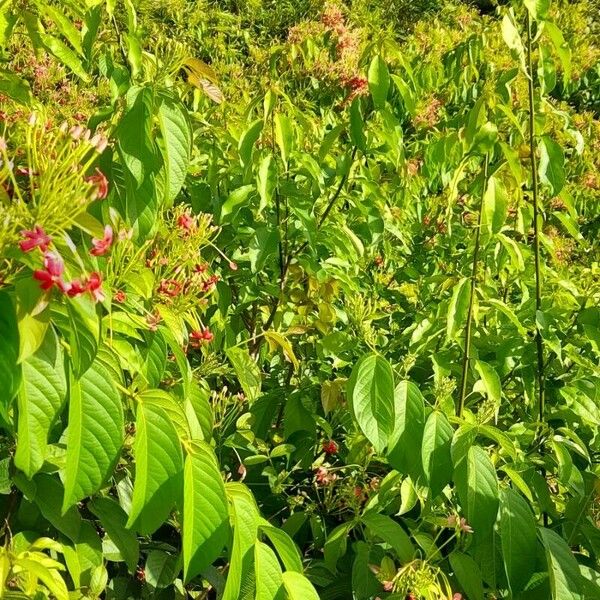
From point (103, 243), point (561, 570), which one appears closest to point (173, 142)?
point (103, 243)

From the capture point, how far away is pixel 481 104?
54.3 inches

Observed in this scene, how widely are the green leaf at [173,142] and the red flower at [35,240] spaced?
384 millimetres

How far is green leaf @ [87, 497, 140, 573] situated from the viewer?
3.76 feet

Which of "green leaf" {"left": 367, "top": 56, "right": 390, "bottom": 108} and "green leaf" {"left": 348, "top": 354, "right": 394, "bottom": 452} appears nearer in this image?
"green leaf" {"left": 348, "top": 354, "right": 394, "bottom": 452}

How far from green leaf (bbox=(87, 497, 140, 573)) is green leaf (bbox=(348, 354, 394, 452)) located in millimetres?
406

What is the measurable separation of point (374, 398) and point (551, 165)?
2.01 feet

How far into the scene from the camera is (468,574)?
127 centimetres

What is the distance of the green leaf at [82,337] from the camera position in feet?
2.12

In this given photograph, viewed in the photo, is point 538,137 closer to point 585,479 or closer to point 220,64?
point 585,479

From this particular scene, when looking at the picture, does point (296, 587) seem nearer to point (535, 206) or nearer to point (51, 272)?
point (51, 272)

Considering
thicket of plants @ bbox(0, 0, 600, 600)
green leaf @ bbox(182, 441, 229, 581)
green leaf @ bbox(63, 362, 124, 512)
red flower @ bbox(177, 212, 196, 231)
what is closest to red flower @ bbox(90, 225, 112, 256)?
thicket of plants @ bbox(0, 0, 600, 600)

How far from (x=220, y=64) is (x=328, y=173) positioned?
12.5ft

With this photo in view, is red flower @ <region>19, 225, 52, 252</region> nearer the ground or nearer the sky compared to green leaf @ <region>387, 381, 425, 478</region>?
nearer the sky

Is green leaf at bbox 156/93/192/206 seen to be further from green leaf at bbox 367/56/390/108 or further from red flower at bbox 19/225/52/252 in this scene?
green leaf at bbox 367/56/390/108
